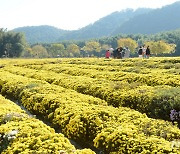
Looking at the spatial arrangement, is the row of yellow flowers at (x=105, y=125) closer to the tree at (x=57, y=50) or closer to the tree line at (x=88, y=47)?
the tree line at (x=88, y=47)

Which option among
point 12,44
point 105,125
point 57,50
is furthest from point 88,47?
point 105,125

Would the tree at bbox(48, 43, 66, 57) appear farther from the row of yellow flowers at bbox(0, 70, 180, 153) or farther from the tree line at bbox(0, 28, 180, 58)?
the row of yellow flowers at bbox(0, 70, 180, 153)

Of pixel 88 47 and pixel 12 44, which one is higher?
pixel 12 44

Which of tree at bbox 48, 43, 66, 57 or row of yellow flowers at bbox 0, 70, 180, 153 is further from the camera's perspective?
tree at bbox 48, 43, 66, 57

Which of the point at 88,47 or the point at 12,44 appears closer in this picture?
the point at 12,44

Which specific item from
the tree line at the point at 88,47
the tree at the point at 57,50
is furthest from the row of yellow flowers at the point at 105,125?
the tree at the point at 57,50

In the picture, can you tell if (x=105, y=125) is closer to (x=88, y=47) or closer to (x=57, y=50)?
(x=88, y=47)

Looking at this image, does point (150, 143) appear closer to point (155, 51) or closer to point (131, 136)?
point (131, 136)

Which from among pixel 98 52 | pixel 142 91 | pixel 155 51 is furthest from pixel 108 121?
pixel 98 52

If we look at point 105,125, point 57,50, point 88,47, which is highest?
point 88,47

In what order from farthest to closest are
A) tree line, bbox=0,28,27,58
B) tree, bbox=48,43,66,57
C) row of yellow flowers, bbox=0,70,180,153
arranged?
tree, bbox=48,43,66,57, tree line, bbox=0,28,27,58, row of yellow flowers, bbox=0,70,180,153

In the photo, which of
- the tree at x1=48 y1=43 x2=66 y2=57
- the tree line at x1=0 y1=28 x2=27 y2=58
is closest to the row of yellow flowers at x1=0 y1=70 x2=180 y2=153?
the tree line at x1=0 y1=28 x2=27 y2=58

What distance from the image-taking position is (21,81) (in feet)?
74.5

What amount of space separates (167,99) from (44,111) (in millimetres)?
5773
